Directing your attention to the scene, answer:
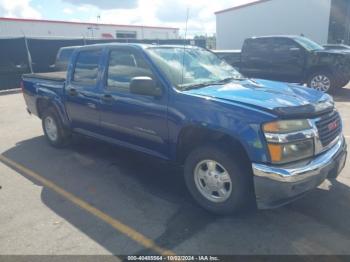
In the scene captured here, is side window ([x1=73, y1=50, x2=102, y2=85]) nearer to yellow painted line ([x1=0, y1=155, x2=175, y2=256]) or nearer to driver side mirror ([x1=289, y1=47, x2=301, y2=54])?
yellow painted line ([x1=0, y1=155, x2=175, y2=256])

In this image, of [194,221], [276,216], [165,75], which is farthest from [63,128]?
[276,216]

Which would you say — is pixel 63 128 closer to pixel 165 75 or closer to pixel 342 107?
pixel 165 75

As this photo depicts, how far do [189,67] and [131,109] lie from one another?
897mm

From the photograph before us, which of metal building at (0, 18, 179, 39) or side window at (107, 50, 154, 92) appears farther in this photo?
metal building at (0, 18, 179, 39)

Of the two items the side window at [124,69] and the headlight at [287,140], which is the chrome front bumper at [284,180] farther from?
the side window at [124,69]

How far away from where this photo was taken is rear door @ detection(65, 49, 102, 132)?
15.5ft

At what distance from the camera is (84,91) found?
489 cm

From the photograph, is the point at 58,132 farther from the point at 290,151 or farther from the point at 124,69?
the point at 290,151

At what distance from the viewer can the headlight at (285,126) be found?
9.81 ft

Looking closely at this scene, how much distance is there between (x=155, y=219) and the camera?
3.49 m

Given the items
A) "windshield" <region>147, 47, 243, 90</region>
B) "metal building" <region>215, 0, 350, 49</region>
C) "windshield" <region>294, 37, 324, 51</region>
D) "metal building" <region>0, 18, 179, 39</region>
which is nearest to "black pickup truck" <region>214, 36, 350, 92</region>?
"windshield" <region>294, 37, 324, 51</region>

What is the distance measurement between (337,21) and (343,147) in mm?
26852

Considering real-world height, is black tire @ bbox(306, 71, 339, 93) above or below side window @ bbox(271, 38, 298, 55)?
below

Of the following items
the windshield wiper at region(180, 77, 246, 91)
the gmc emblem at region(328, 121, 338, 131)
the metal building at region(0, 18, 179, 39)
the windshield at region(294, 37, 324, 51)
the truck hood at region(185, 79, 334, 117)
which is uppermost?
the metal building at region(0, 18, 179, 39)
